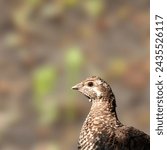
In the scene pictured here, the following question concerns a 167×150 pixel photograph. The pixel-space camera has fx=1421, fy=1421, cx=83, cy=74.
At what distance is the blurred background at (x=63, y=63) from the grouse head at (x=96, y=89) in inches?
95.9

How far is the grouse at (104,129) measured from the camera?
6.88 m

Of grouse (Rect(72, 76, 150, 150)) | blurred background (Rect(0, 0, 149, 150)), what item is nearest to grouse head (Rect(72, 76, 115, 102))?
grouse (Rect(72, 76, 150, 150))

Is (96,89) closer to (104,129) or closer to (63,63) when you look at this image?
(104,129)

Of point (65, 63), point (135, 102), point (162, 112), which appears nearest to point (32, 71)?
point (65, 63)

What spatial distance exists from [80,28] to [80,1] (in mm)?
444

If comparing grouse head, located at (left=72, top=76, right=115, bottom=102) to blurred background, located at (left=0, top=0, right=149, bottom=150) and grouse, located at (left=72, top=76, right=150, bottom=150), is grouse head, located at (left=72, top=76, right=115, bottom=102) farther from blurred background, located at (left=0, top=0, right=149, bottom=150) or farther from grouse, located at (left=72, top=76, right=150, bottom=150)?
blurred background, located at (left=0, top=0, right=149, bottom=150)

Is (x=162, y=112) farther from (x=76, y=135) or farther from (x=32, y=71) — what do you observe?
(x=32, y=71)

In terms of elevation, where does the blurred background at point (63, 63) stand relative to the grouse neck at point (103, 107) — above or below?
A: above

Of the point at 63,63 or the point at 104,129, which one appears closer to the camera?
the point at 104,129

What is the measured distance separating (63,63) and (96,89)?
4021 mm

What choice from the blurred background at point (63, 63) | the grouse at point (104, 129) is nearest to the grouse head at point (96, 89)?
the grouse at point (104, 129)

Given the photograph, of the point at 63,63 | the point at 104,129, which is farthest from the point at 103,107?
the point at 63,63

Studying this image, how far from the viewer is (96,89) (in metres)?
6.92

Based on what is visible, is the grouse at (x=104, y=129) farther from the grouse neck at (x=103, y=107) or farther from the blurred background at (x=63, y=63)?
the blurred background at (x=63, y=63)
